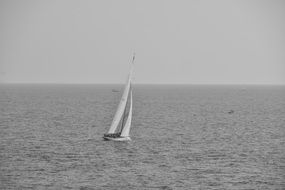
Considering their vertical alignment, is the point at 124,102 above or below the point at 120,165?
above

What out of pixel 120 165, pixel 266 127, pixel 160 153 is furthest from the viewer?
pixel 266 127

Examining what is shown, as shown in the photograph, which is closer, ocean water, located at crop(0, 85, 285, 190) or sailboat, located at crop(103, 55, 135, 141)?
ocean water, located at crop(0, 85, 285, 190)

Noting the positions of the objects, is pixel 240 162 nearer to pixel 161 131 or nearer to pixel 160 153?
pixel 160 153

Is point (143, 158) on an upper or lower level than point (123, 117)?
lower

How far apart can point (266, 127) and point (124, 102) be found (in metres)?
38.6

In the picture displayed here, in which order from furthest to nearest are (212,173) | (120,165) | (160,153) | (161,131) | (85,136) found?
(161,131) < (85,136) < (160,153) < (120,165) < (212,173)

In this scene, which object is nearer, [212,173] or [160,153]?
[212,173]

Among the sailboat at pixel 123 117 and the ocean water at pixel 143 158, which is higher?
the sailboat at pixel 123 117

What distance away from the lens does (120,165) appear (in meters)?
60.6

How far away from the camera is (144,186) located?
50.9 metres

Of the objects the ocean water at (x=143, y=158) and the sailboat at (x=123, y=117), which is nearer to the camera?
the ocean water at (x=143, y=158)

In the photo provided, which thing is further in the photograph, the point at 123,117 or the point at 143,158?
the point at 123,117

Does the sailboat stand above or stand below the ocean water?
above

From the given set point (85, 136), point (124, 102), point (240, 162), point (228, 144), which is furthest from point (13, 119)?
point (240, 162)
